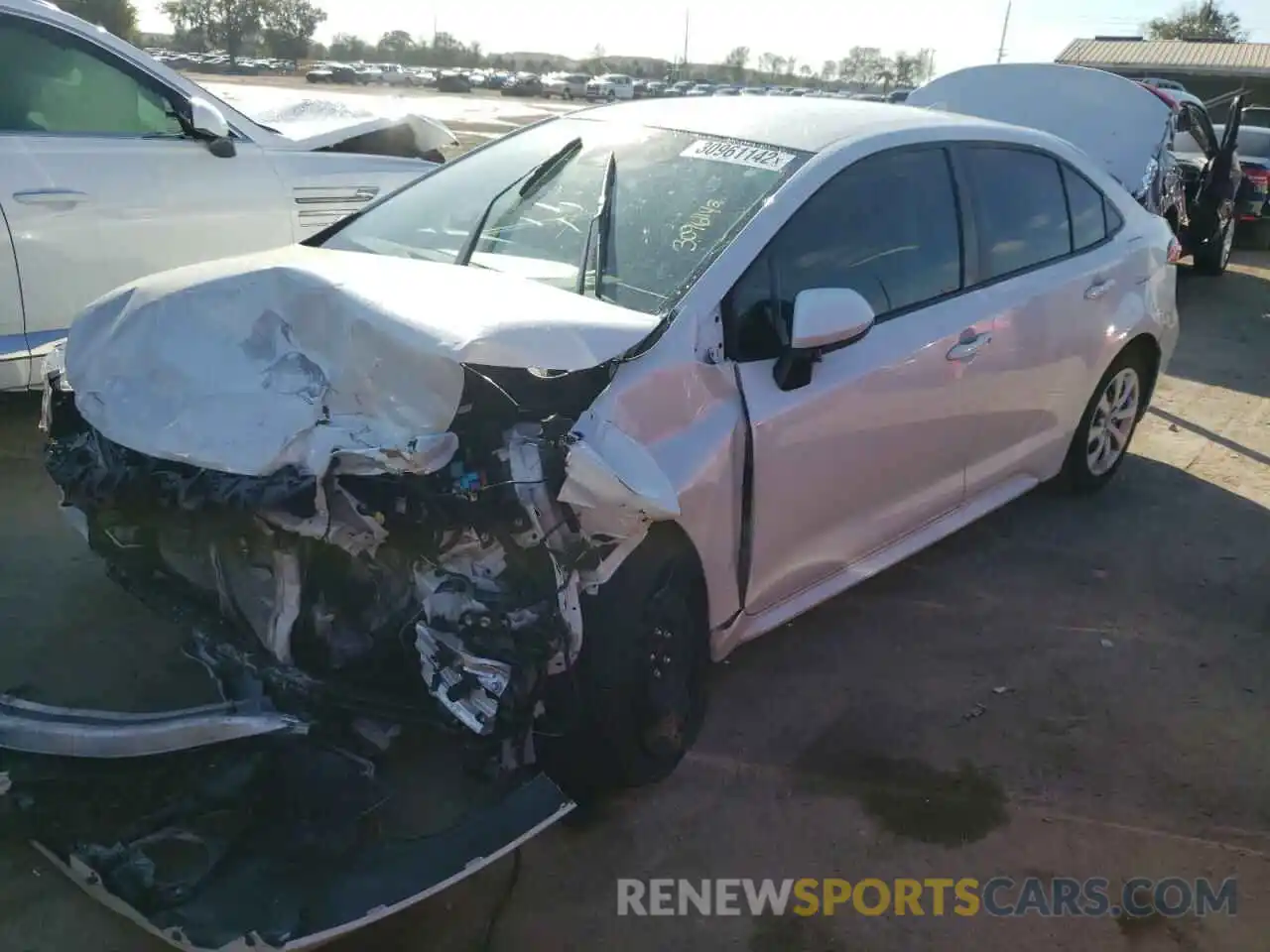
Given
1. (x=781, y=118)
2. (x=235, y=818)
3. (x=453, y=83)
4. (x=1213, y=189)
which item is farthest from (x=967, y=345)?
(x=453, y=83)

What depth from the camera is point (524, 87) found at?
190 feet

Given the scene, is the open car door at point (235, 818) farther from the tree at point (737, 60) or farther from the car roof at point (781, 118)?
the tree at point (737, 60)

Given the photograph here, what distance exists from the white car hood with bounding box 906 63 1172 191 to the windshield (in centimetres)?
611

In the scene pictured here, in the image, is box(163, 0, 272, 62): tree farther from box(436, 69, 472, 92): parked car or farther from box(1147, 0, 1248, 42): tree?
box(1147, 0, 1248, 42): tree

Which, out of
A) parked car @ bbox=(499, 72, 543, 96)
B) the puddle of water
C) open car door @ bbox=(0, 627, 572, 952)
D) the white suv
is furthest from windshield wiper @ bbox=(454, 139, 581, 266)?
parked car @ bbox=(499, 72, 543, 96)

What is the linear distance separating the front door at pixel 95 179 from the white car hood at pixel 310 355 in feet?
6.58

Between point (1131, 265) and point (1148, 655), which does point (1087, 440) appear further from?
point (1148, 655)

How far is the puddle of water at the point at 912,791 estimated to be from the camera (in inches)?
118

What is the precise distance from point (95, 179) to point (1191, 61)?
36.5 m

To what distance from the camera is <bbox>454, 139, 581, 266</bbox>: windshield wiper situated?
11.5 feet

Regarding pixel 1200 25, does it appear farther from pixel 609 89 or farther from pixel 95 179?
pixel 95 179

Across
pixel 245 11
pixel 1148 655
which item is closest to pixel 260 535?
pixel 1148 655

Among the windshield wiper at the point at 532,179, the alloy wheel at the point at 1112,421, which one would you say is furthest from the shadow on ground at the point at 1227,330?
the windshield wiper at the point at 532,179

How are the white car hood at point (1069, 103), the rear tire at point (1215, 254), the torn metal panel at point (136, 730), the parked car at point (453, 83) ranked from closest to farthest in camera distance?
the torn metal panel at point (136, 730) < the white car hood at point (1069, 103) < the rear tire at point (1215, 254) < the parked car at point (453, 83)
